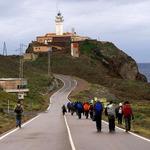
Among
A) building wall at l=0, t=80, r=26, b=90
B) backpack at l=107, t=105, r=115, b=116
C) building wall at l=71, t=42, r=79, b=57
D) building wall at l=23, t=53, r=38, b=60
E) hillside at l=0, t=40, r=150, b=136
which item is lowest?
backpack at l=107, t=105, r=115, b=116

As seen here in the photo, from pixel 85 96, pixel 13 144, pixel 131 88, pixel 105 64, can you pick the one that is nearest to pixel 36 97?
pixel 85 96

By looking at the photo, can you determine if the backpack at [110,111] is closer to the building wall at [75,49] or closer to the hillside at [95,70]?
the hillside at [95,70]

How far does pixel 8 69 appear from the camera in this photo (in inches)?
5871

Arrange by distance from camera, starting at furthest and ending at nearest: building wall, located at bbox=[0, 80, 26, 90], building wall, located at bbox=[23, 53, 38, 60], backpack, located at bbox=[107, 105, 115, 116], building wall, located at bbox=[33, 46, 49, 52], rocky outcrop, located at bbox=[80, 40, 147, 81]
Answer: building wall, located at bbox=[33, 46, 49, 52], building wall, located at bbox=[23, 53, 38, 60], rocky outcrop, located at bbox=[80, 40, 147, 81], building wall, located at bbox=[0, 80, 26, 90], backpack, located at bbox=[107, 105, 115, 116]

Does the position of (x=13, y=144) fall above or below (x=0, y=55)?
below

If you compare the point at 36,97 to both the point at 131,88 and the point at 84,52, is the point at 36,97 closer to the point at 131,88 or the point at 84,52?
the point at 131,88

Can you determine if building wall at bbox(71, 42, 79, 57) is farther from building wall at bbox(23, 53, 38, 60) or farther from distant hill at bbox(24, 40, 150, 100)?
building wall at bbox(23, 53, 38, 60)

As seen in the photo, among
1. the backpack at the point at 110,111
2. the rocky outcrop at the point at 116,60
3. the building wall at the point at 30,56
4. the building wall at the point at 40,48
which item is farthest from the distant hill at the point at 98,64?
the backpack at the point at 110,111

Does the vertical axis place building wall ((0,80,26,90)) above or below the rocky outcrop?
A: below

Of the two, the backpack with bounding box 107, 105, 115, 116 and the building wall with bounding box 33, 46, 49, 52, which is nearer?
the backpack with bounding box 107, 105, 115, 116

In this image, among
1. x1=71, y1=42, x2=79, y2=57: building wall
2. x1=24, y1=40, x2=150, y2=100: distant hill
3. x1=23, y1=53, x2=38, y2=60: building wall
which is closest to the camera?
x1=24, y1=40, x2=150, y2=100: distant hill

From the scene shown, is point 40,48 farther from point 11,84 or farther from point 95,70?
point 11,84

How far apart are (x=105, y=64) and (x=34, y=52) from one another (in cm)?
2453

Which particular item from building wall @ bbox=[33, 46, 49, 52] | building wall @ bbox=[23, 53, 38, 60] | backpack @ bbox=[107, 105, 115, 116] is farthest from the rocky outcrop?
backpack @ bbox=[107, 105, 115, 116]
